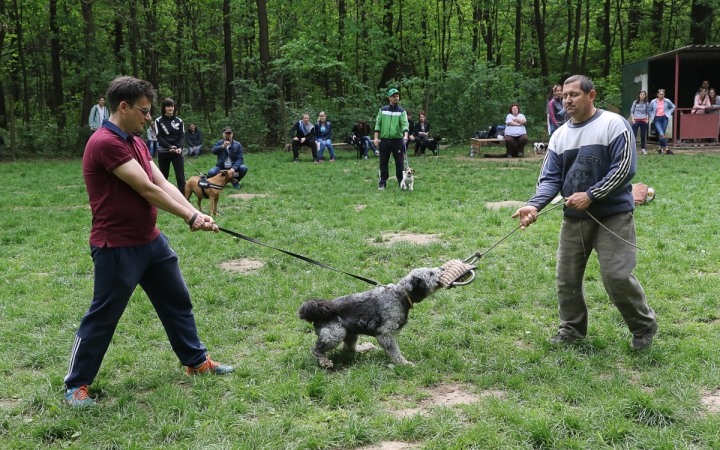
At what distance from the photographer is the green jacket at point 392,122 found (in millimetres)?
12141

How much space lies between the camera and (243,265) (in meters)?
7.46

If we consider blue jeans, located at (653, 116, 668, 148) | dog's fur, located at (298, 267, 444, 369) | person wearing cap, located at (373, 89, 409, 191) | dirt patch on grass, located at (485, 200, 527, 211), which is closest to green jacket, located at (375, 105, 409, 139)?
person wearing cap, located at (373, 89, 409, 191)

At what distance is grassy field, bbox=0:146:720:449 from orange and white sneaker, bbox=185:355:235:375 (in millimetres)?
56

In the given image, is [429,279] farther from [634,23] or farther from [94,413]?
[634,23]

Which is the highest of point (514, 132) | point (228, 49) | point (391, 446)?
point (228, 49)

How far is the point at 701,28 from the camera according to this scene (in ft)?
76.6

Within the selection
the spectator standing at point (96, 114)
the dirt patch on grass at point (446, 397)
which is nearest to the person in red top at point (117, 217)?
the dirt patch on grass at point (446, 397)

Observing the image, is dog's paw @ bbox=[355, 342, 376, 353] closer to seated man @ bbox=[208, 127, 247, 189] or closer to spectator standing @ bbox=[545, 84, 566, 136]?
seated man @ bbox=[208, 127, 247, 189]

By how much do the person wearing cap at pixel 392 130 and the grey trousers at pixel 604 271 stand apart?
25.2 ft

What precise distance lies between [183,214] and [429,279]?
1785 mm

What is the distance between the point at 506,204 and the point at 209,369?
7.15 m

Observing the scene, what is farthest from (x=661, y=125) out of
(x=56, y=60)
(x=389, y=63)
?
(x=56, y=60)

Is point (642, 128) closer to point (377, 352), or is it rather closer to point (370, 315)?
point (377, 352)

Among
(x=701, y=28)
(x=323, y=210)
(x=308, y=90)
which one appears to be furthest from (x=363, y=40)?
(x=323, y=210)
